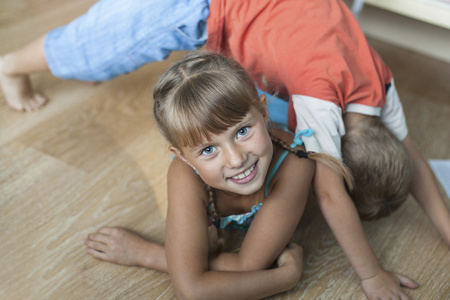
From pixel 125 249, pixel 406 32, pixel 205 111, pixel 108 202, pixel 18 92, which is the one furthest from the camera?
pixel 406 32

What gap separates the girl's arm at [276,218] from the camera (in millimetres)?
893

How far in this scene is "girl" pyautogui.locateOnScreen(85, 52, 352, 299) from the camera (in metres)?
0.77

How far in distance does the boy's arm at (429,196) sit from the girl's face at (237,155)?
17.0 inches

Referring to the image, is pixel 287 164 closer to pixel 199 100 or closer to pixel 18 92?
pixel 199 100

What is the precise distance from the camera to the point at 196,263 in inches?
34.0

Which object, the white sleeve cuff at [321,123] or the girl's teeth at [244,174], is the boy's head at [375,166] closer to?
the white sleeve cuff at [321,123]

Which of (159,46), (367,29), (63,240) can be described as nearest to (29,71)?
(159,46)

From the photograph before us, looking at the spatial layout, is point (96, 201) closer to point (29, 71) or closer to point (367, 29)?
point (29, 71)

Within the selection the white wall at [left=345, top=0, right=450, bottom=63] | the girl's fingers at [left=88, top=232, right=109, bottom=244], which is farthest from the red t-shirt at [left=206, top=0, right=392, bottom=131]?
the white wall at [left=345, top=0, right=450, bottom=63]

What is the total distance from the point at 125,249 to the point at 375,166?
54cm

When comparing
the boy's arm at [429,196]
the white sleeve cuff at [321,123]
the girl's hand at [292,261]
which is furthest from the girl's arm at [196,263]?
the boy's arm at [429,196]

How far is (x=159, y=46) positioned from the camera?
112 cm

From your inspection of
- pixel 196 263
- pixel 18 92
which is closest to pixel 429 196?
pixel 196 263

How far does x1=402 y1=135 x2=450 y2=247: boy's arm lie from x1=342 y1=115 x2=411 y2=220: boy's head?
118 mm
